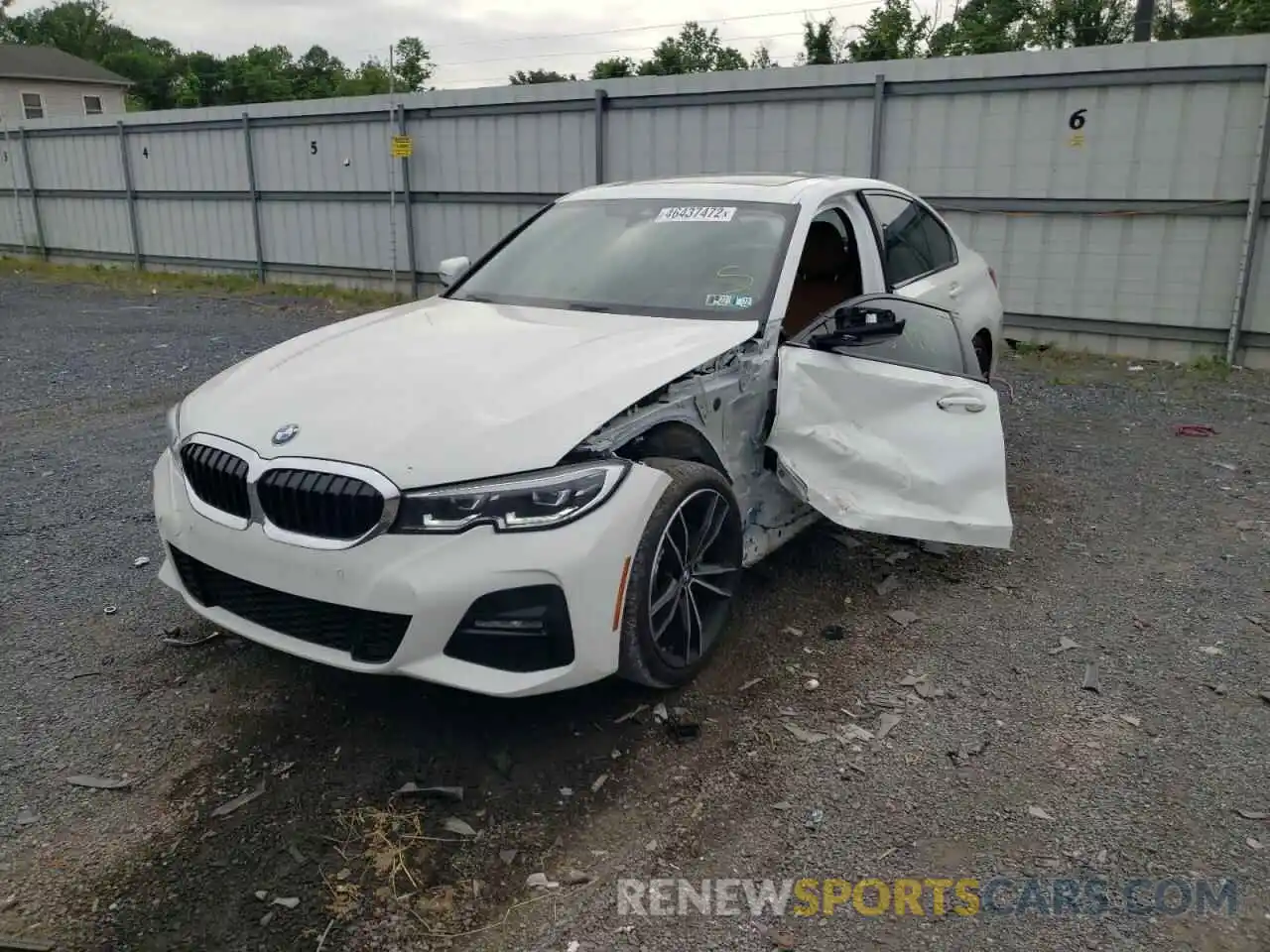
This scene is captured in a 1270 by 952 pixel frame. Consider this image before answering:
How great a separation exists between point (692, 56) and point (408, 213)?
4266 centimetres

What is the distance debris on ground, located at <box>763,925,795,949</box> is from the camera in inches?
92.3

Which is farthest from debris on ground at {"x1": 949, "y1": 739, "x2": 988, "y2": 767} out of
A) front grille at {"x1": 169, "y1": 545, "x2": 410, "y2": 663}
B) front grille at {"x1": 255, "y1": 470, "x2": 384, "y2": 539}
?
front grille at {"x1": 255, "y1": 470, "x2": 384, "y2": 539}

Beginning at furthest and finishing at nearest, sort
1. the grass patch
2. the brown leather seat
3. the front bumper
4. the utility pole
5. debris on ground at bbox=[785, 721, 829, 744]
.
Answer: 1. the grass patch
2. the utility pole
3. the brown leather seat
4. debris on ground at bbox=[785, 721, 829, 744]
5. the front bumper

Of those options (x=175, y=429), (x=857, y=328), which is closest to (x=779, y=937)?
(x=857, y=328)

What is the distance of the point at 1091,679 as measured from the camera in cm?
354

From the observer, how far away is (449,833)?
2.73m

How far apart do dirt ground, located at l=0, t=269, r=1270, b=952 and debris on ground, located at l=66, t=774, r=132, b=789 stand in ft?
0.06

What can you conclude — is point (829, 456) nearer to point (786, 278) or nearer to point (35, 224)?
point (786, 278)

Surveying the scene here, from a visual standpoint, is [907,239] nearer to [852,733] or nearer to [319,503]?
[852,733]

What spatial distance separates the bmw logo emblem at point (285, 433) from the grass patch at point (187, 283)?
11271mm

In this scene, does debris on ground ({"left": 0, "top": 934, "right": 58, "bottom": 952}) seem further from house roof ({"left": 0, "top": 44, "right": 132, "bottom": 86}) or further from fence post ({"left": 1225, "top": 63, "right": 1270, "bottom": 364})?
house roof ({"left": 0, "top": 44, "right": 132, "bottom": 86})

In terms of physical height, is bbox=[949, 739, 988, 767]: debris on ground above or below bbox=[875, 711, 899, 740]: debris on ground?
above

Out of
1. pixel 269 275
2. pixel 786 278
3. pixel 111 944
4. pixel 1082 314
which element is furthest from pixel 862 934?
pixel 269 275

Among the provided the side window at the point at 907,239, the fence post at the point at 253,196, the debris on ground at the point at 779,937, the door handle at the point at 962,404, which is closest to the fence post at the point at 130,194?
the fence post at the point at 253,196
